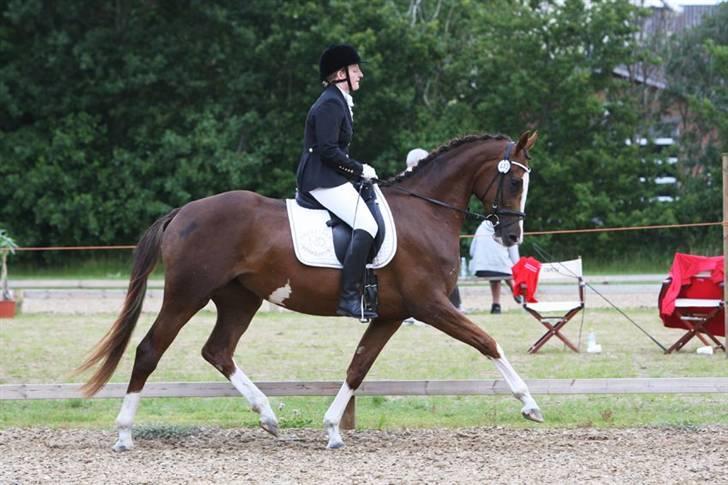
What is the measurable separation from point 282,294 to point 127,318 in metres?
1.09

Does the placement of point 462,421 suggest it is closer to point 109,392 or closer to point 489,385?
point 489,385

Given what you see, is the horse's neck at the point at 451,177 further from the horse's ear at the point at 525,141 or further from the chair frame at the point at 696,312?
the chair frame at the point at 696,312

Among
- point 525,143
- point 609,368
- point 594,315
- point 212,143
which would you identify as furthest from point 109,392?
point 212,143

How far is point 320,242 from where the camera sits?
798 centimetres

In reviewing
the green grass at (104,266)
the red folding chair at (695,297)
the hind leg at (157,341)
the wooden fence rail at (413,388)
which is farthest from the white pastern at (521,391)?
the green grass at (104,266)

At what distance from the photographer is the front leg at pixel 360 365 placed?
803cm

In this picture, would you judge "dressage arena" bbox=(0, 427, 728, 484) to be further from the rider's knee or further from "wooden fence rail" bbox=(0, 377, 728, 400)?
the rider's knee

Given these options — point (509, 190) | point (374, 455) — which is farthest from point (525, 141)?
point (374, 455)

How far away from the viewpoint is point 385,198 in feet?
27.0

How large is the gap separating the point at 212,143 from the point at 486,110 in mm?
6682

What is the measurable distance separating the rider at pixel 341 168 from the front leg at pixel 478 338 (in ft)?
1.43

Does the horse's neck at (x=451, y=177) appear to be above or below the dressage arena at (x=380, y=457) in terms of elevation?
above

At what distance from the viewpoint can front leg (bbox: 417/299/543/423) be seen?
7.82 m

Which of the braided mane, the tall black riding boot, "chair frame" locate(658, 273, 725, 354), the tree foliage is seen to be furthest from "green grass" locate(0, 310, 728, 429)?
the tree foliage
